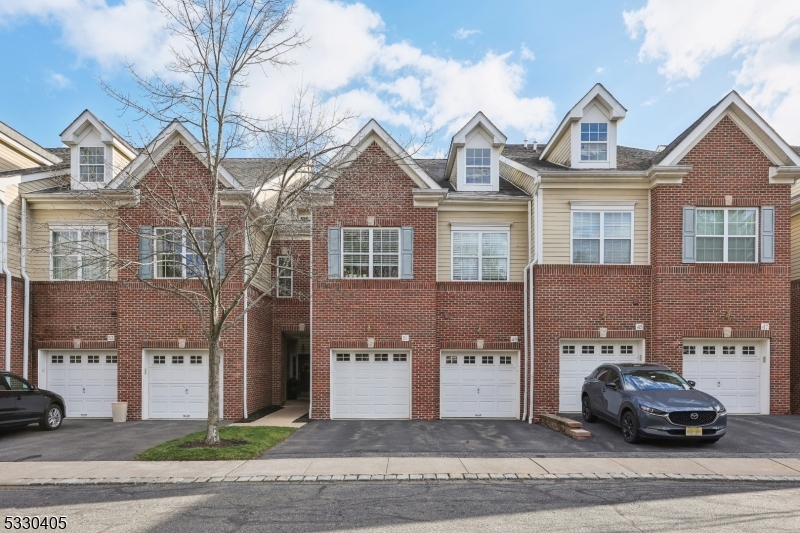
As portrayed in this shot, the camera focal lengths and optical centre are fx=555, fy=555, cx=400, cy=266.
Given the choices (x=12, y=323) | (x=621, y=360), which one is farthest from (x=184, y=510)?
(x=621, y=360)

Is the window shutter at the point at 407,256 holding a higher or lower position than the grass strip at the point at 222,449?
higher

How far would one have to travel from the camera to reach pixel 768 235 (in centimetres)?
1648

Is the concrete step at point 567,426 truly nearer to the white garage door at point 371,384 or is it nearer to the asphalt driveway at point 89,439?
the white garage door at point 371,384

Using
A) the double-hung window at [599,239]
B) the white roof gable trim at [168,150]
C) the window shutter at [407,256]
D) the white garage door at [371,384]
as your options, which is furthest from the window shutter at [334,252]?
the double-hung window at [599,239]

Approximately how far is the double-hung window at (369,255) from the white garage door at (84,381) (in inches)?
319

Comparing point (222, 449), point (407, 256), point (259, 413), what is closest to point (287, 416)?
point (259, 413)

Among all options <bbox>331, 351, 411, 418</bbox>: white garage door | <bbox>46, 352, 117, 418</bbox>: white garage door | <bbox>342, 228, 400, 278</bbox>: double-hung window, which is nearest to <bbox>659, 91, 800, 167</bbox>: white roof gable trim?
<bbox>342, 228, 400, 278</bbox>: double-hung window

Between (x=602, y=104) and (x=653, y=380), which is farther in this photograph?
(x=602, y=104)

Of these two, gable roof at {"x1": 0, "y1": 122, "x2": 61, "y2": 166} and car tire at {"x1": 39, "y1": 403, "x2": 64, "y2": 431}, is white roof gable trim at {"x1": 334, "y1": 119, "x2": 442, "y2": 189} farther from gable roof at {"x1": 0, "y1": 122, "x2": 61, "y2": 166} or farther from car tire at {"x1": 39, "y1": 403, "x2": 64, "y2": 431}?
gable roof at {"x1": 0, "y1": 122, "x2": 61, "y2": 166}

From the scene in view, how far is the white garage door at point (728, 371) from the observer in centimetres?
1659

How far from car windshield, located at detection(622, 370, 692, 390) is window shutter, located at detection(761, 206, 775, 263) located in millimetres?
5849

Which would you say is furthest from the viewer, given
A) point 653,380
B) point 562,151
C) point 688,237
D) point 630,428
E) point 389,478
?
point 562,151

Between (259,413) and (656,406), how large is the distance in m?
11.7

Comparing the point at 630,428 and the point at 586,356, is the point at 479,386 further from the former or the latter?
the point at 630,428
